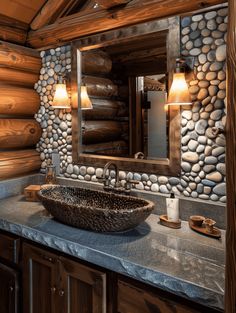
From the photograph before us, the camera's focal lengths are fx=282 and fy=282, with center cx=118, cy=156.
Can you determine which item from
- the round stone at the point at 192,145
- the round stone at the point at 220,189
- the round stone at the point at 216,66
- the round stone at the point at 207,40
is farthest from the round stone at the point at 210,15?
the round stone at the point at 220,189

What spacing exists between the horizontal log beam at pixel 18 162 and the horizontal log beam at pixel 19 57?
0.70 metres

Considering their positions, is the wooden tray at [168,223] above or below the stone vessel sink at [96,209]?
below

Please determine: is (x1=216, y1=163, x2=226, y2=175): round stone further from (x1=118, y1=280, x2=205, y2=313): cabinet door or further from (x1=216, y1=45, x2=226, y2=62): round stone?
(x1=118, y1=280, x2=205, y2=313): cabinet door

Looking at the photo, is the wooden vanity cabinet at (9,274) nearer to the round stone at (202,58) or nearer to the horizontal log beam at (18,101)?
the horizontal log beam at (18,101)

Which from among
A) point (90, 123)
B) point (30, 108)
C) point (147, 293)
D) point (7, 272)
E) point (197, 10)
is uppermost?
point (197, 10)

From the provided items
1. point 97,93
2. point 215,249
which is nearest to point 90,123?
point 97,93

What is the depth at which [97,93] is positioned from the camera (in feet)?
7.07

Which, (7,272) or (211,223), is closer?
(211,223)

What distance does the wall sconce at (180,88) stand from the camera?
1.61m

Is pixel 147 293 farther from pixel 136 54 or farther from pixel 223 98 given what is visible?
pixel 136 54

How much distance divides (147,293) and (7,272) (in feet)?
3.21

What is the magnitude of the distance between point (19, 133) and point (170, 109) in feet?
4.25

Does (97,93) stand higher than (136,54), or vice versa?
(136,54)

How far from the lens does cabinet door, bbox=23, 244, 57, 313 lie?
1501mm
